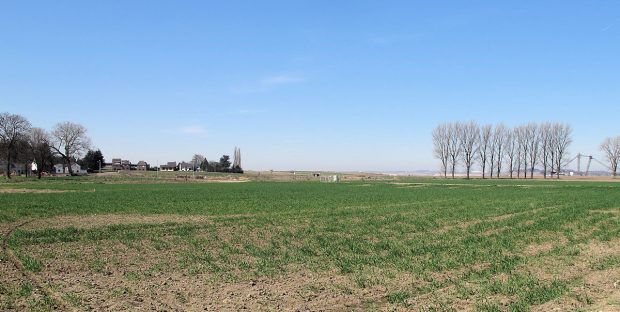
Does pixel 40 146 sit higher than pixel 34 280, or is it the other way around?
pixel 40 146

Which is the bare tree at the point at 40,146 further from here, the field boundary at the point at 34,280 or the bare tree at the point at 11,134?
the field boundary at the point at 34,280

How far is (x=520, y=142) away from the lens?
489ft

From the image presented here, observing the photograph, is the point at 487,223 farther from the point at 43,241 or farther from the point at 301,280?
the point at 43,241

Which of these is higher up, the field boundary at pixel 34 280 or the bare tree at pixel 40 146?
the bare tree at pixel 40 146

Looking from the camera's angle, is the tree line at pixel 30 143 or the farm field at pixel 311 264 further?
the tree line at pixel 30 143

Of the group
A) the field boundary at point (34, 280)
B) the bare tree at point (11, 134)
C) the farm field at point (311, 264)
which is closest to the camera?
the field boundary at point (34, 280)

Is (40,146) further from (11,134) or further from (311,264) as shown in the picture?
(311,264)

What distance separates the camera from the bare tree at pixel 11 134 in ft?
329

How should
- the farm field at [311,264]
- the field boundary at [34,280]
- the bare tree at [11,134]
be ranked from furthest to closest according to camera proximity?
the bare tree at [11,134] → the farm field at [311,264] → the field boundary at [34,280]

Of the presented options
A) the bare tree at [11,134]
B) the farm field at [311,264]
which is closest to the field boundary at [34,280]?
the farm field at [311,264]

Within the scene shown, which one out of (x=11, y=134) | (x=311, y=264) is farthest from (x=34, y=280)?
(x=11, y=134)

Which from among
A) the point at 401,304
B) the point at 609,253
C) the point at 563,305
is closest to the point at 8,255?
the point at 401,304

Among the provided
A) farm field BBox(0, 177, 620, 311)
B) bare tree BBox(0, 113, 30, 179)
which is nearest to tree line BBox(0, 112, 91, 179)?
bare tree BBox(0, 113, 30, 179)

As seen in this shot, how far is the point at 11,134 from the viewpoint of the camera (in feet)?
334
